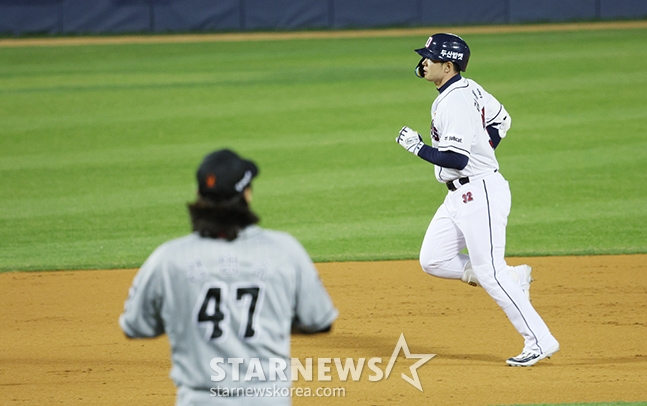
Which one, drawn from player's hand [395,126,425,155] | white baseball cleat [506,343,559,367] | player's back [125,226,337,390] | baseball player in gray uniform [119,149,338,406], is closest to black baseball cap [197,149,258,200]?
baseball player in gray uniform [119,149,338,406]

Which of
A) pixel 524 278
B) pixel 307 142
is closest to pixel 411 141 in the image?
pixel 524 278

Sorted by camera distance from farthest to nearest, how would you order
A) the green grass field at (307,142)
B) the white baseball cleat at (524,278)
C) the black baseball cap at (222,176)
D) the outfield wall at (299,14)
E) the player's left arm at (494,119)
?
the outfield wall at (299,14) < the green grass field at (307,142) < the player's left arm at (494,119) < the white baseball cleat at (524,278) < the black baseball cap at (222,176)

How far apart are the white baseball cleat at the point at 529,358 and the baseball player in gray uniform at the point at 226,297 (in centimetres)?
278

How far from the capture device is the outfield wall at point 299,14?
25844mm

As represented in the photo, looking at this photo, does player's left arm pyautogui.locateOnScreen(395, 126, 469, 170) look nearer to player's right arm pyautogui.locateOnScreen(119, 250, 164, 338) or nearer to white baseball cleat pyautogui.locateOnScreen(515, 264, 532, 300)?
white baseball cleat pyautogui.locateOnScreen(515, 264, 532, 300)

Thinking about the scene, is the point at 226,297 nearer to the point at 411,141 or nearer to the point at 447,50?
the point at 411,141

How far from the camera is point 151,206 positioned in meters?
10.6

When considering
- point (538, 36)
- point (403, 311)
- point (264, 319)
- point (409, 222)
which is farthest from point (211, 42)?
point (264, 319)

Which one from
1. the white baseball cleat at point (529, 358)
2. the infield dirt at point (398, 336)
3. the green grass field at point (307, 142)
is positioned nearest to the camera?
the infield dirt at point (398, 336)

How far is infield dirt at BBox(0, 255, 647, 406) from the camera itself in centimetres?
520

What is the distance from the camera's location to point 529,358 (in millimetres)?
5504

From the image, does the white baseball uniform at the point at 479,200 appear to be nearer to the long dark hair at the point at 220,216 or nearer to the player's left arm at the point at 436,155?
the player's left arm at the point at 436,155

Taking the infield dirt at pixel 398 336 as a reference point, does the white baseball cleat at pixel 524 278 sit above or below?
above

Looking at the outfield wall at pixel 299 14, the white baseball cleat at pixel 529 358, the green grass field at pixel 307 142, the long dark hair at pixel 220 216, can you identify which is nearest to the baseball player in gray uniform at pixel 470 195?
the white baseball cleat at pixel 529 358
